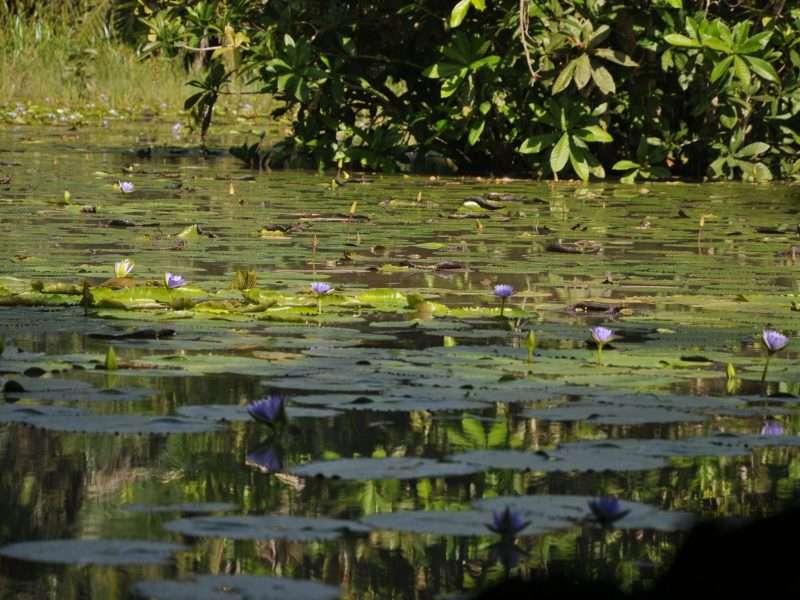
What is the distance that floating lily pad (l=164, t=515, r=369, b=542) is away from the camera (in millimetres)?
1969

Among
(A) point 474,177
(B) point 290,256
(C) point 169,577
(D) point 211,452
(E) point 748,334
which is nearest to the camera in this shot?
(C) point 169,577

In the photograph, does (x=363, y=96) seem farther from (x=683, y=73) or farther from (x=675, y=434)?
(x=675, y=434)

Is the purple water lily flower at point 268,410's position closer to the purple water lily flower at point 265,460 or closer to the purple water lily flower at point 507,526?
the purple water lily flower at point 265,460

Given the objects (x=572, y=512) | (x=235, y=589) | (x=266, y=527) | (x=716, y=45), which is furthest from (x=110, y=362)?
(x=716, y=45)

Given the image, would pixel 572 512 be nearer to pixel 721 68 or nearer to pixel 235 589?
pixel 235 589

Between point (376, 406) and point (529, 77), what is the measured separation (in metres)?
5.85

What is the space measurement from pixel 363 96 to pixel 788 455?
22.8 ft

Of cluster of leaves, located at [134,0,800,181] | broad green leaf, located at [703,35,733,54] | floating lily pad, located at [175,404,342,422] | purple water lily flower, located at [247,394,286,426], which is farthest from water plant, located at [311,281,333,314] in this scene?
broad green leaf, located at [703,35,733,54]

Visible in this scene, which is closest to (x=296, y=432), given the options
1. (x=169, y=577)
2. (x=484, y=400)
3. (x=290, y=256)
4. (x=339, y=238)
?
(x=484, y=400)

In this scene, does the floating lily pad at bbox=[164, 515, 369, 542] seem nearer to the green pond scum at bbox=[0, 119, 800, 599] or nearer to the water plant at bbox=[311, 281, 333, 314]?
the green pond scum at bbox=[0, 119, 800, 599]

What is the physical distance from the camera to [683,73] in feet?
27.0

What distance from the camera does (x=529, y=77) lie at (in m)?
8.43

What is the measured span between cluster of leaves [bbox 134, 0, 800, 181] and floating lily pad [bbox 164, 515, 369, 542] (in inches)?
224

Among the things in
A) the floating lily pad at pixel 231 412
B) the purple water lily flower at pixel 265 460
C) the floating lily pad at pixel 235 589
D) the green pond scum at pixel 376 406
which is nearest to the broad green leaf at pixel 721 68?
the green pond scum at pixel 376 406
